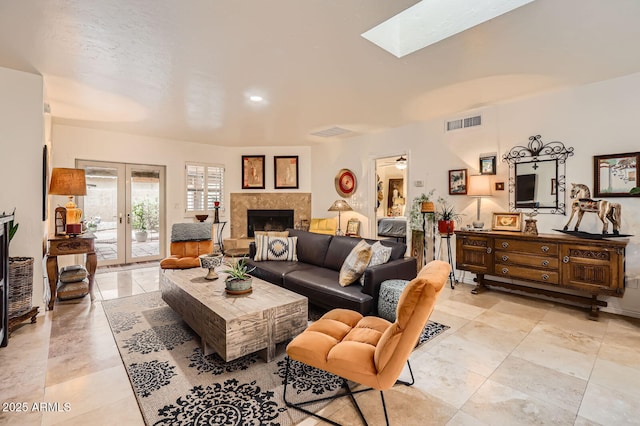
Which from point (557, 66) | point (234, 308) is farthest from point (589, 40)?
point (234, 308)

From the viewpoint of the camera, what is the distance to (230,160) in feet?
24.1

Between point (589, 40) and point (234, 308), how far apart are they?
3.85 m

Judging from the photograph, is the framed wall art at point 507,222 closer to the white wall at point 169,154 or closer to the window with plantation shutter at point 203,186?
the white wall at point 169,154

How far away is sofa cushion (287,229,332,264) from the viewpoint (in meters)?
4.03

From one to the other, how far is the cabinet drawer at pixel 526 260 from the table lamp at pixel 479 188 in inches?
21.3

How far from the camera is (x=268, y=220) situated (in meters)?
7.52

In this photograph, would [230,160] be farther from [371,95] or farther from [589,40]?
[589,40]

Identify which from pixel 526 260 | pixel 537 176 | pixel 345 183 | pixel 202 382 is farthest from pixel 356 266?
pixel 345 183

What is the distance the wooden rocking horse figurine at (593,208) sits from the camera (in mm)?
3258

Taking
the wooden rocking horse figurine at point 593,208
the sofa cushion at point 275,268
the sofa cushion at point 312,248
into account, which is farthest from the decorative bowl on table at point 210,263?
the wooden rocking horse figurine at point 593,208

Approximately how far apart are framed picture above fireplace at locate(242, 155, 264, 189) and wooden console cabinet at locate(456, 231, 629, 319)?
4.90 meters

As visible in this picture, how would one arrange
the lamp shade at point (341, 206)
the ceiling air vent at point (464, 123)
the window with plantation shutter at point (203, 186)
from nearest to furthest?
the ceiling air vent at point (464, 123), the lamp shade at point (341, 206), the window with plantation shutter at point (203, 186)

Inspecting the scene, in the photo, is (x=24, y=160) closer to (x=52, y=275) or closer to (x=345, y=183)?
(x=52, y=275)

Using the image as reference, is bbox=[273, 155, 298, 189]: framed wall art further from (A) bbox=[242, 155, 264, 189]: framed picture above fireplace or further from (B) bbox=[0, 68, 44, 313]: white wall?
(B) bbox=[0, 68, 44, 313]: white wall
